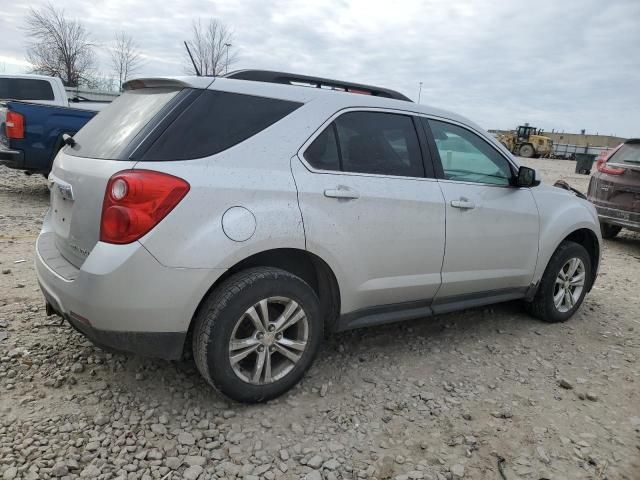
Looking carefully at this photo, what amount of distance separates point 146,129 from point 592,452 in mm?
2832

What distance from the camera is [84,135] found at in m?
3.09

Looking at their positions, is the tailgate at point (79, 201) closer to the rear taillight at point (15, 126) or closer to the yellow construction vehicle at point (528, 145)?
the rear taillight at point (15, 126)

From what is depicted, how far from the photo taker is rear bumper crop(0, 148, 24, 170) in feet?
25.5

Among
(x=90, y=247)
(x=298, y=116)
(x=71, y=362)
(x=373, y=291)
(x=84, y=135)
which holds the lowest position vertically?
(x=71, y=362)

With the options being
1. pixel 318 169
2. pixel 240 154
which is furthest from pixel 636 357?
pixel 240 154

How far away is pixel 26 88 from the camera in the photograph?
10.2m

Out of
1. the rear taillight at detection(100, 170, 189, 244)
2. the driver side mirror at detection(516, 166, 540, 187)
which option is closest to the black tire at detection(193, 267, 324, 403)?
the rear taillight at detection(100, 170, 189, 244)

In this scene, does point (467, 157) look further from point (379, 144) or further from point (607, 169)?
point (607, 169)

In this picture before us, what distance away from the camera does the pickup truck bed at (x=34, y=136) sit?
7.79 metres

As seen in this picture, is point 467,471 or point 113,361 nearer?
point 467,471

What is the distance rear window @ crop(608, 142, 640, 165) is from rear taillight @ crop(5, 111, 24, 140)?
8.89 meters

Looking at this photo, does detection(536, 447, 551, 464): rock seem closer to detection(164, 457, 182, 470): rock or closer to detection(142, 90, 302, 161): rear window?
detection(164, 457, 182, 470): rock

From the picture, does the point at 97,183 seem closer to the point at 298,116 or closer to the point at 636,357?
the point at 298,116

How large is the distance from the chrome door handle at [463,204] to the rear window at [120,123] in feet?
6.20
